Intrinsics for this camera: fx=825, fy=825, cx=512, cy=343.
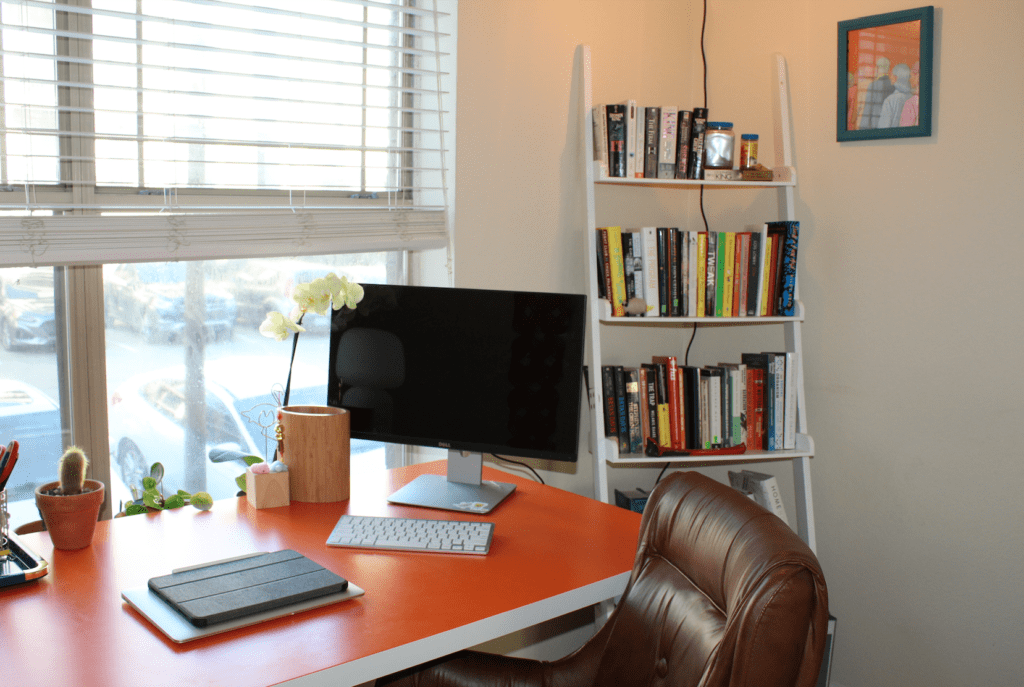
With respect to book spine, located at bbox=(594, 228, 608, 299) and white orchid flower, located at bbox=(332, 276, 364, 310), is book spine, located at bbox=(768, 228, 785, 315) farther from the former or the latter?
white orchid flower, located at bbox=(332, 276, 364, 310)

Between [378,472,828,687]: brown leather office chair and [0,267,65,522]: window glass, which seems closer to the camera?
[378,472,828,687]: brown leather office chair

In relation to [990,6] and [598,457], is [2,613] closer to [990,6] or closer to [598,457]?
[598,457]

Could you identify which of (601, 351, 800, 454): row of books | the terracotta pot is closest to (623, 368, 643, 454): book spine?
(601, 351, 800, 454): row of books

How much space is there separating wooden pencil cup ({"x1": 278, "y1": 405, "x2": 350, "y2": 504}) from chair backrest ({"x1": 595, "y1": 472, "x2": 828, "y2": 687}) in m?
0.65

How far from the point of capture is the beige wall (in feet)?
7.08

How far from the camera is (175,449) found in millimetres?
1955

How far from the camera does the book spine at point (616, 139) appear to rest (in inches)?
92.0

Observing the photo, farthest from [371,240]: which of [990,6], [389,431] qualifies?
[990,6]

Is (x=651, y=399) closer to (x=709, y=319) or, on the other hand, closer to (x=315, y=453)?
(x=709, y=319)

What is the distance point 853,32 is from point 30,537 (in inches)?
94.5

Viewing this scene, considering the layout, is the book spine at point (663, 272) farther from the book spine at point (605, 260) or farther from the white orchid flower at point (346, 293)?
the white orchid flower at point (346, 293)

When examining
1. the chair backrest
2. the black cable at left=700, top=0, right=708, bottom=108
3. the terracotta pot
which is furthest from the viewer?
the black cable at left=700, top=0, right=708, bottom=108

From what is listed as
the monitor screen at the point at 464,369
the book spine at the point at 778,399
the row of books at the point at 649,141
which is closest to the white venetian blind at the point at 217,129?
the monitor screen at the point at 464,369

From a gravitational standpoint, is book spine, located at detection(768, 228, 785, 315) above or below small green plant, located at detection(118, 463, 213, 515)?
above
